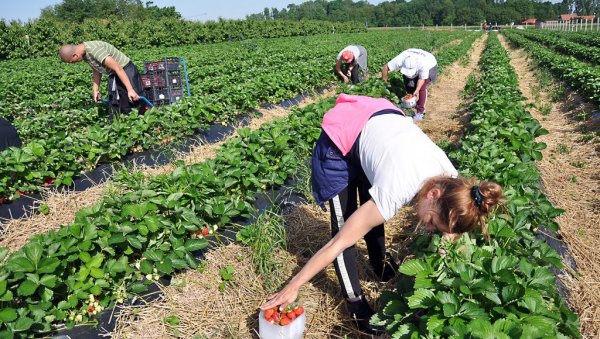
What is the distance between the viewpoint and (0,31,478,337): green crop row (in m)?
2.49

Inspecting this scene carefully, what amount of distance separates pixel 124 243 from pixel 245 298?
922 mm

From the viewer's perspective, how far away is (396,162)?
2.04 m

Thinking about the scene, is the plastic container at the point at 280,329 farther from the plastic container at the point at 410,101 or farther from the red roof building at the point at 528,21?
the red roof building at the point at 528,21

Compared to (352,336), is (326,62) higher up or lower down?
higher up

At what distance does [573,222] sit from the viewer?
4.18 meters

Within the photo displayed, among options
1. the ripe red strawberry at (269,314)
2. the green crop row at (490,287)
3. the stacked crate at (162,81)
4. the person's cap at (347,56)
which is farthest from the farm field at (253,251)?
the person's cap at (347,56)

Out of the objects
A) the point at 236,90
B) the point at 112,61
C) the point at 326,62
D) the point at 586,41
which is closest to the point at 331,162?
the point at 112,61

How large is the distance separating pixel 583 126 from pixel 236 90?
5.87m

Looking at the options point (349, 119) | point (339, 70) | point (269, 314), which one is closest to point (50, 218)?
point (269, 314)

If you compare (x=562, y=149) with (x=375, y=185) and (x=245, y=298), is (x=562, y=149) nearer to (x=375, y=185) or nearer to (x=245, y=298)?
(x=245, y=298)

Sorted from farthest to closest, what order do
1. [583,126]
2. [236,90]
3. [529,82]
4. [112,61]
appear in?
1. [529,82]
2. [236,90]
3. [583,126]
4. [112,61]

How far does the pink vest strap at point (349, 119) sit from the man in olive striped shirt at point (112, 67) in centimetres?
447

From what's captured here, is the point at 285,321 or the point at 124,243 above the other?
the point at 124,243

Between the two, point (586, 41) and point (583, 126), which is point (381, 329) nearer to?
point (583, 126)
